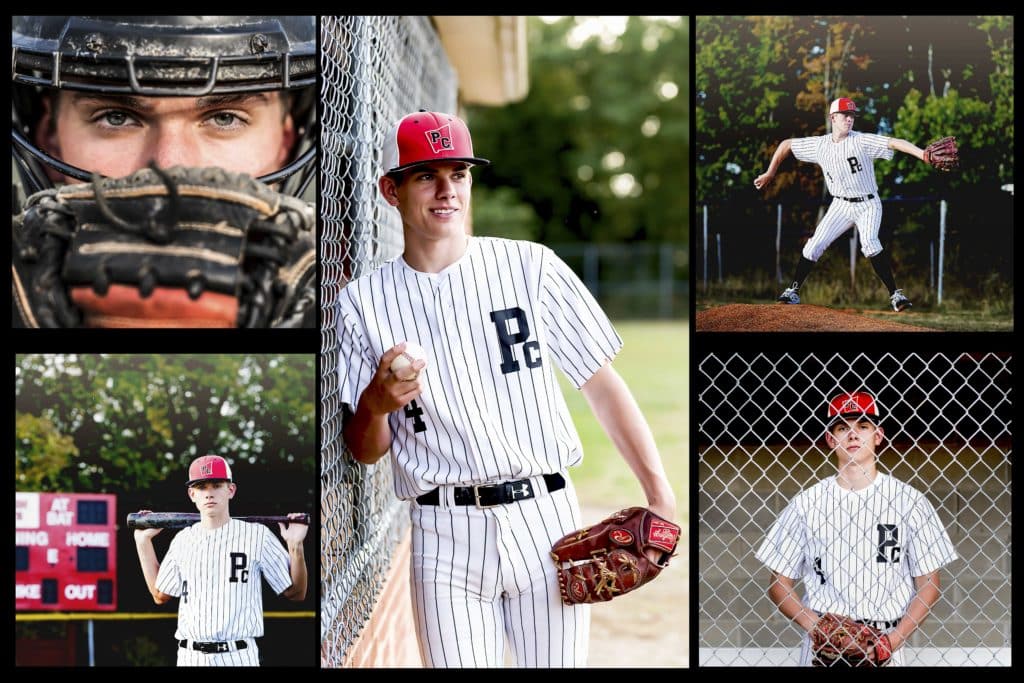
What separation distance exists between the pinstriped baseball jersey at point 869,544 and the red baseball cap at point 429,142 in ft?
4.84

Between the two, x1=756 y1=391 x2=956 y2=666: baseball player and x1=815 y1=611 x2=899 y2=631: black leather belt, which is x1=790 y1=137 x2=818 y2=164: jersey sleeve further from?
x1=815 y1=611 x2=899 y2=631: black leather belt

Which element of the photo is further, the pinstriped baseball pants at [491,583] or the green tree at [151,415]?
the green tree at [151,415]

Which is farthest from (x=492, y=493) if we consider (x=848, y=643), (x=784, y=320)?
(x=848, y=643)

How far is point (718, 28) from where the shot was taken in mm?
3174

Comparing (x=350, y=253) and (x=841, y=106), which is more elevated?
(x=841, y=106)

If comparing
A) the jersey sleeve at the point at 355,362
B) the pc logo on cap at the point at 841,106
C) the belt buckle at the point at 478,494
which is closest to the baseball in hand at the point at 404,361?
the jersey sleeve at the point at 355,362

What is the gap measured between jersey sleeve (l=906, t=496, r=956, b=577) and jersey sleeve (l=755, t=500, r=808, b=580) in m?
0.31

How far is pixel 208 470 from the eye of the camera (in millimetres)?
2984

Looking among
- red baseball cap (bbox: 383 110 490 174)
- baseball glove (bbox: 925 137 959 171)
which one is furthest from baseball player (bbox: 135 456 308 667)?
baseball glove (bbox: 925 137 959 171)

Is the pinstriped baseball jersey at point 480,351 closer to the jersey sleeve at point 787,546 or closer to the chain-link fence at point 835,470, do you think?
the chain-link fence at point 835,470

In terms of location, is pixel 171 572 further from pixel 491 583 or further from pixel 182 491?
pixel 491 583

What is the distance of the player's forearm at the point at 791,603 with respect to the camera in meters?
3.36

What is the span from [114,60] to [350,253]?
0.95m

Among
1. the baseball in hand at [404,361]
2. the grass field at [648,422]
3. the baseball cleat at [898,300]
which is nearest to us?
the baseball in hand at [404,361]
